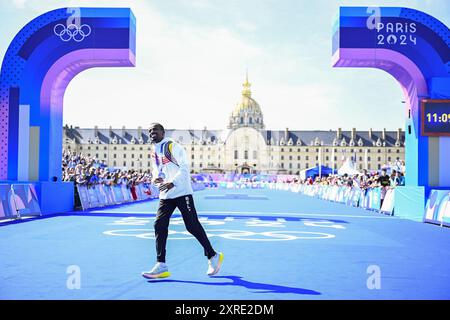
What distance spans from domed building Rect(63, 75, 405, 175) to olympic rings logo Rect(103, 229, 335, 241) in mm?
141192

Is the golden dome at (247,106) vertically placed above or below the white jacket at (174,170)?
above

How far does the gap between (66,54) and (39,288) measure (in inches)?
582

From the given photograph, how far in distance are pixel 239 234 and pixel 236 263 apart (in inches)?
158

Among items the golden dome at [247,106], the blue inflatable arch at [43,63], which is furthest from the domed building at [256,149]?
the blue inflatable arch at [43,63]

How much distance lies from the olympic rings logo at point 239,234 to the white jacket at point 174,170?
4273 millimetres

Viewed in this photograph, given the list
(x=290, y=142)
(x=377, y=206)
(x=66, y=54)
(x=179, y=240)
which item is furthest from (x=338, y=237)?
(x=290, y=142)

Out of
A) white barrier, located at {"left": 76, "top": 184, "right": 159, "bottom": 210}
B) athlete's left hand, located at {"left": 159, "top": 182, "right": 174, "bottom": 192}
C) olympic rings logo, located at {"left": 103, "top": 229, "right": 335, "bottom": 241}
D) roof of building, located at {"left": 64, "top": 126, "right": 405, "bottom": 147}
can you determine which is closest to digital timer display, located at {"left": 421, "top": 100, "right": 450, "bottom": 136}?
olympic rings logo, located at {"left": 103, "top": 229, "right": 335, "bottom": 241}

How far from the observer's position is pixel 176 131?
166m

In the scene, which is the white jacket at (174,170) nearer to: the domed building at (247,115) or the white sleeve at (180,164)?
the white sleeve at (180,164)

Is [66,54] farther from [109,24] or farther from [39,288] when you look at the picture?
[39,288]

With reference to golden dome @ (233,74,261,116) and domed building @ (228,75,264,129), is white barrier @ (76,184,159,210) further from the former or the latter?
golden dome @ (233,74,261,116)

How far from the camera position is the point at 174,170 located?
686 centimetres

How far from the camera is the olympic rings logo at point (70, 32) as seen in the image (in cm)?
1883

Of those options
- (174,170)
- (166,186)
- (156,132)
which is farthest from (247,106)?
(166,186)
